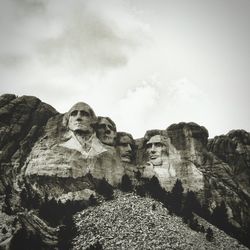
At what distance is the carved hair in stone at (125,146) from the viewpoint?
79312 mm

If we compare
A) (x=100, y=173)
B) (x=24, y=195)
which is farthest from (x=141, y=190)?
(x=24, y=195)

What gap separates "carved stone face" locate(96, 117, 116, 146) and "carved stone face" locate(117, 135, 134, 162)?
6.85 ft

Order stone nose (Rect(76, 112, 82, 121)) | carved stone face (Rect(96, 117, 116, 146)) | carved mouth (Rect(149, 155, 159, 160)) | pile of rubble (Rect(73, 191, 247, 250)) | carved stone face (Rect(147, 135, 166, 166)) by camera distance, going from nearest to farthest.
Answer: pile of rubble (Rect(73, 191, 247, 250)), stone nose (Rect(76, 112, 82, 121)), carved stone face (Rect(96, 117, 116, 146)), carved stone face (Rect(147, 135, 166, 166)), carved mouth (Rect(149, 155, 159, 160))

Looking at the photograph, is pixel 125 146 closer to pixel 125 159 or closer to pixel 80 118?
pixel 125 159

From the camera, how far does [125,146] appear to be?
3179 inches

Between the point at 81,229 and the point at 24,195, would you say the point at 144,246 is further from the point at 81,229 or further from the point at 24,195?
the point at 24,195

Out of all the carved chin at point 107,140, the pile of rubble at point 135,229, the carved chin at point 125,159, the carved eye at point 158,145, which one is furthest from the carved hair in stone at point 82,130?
the pile of rubble at point 135,229

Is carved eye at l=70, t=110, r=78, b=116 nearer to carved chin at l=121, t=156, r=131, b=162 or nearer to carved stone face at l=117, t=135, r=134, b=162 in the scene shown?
carved stone face at l=117, t=135, r=134, b=162

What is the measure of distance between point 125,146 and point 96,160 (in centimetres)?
1006

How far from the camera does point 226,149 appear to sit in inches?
3243

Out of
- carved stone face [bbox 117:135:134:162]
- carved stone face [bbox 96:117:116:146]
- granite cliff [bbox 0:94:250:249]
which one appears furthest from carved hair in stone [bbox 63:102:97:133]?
carved stone face [bbox 117:135:134:162]

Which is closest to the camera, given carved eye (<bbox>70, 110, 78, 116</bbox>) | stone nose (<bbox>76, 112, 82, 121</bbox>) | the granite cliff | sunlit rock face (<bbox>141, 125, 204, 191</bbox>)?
the granite cliff

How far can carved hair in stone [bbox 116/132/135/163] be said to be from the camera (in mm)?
79312

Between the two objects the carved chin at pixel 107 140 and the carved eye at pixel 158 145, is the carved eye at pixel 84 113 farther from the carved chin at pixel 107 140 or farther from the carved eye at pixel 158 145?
the carved eye at pixel 158 145
